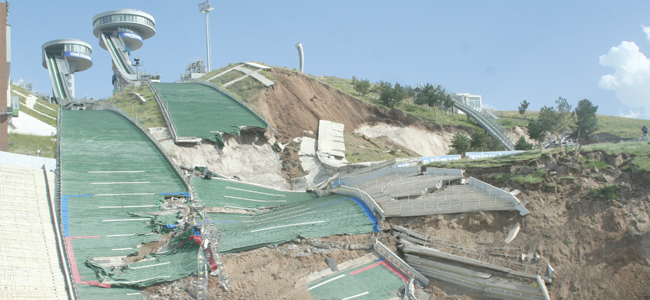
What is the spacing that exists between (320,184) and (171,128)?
11365mm

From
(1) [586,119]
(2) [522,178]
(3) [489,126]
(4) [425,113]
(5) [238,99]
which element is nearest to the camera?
(2) [522,178]

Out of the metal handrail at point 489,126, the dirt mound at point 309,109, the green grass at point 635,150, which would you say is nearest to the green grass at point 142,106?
the dirt mound at point 309,109

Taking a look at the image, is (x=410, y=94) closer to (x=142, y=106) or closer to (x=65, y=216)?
(x=142, y=106)

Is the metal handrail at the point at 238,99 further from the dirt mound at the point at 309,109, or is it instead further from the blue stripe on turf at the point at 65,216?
the blue stripe on turf at the point at 65,216

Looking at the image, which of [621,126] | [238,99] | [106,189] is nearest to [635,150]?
[106,189]

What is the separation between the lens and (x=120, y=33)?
67625 millimetres

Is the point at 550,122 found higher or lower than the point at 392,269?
higher

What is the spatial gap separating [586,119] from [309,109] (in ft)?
80.5

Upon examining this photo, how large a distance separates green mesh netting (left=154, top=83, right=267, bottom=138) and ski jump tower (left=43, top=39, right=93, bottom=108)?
1055 inches

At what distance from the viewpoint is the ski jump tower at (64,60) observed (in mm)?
64438

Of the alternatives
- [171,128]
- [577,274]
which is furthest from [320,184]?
[577,274]

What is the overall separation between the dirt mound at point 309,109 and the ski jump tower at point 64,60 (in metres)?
34.0

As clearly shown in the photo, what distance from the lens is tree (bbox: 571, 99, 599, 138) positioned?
1697 inches

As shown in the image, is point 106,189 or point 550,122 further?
point 550,122
